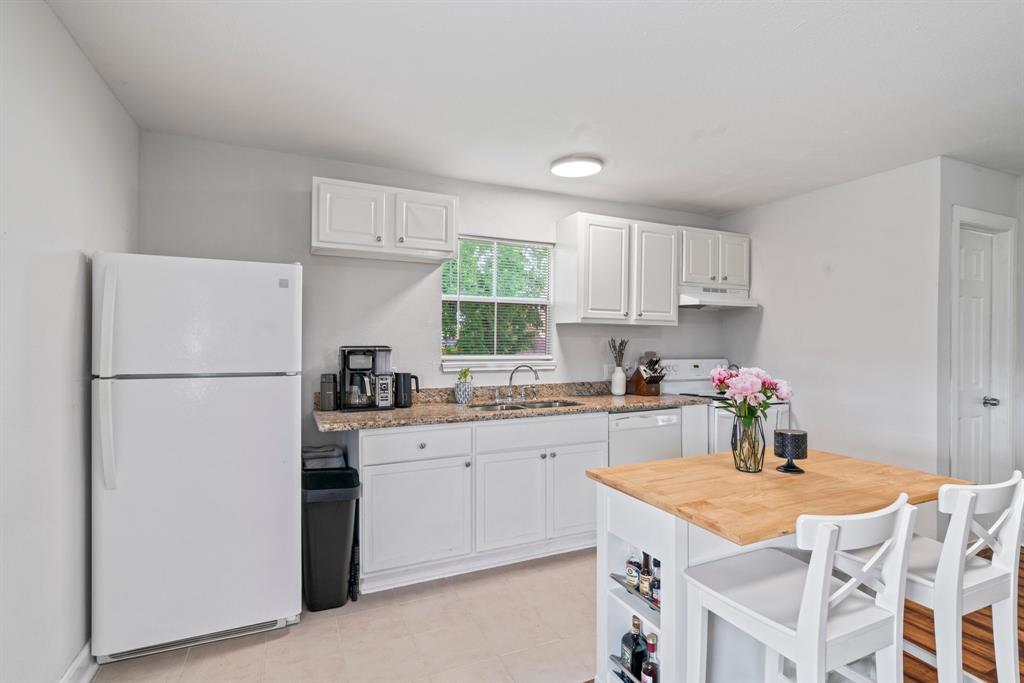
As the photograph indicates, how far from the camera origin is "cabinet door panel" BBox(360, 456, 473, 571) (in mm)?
2771

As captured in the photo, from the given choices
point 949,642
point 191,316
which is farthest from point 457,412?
point 949,642

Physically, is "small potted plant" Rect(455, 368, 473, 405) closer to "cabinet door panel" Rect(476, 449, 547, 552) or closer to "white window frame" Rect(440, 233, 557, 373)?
"white window frame" Rect(440, 233, 557, 373)

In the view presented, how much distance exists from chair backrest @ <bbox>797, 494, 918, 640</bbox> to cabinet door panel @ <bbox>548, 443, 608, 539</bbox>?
1893 mm

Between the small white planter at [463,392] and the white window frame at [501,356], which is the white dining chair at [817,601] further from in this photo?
the white window frame at [501,356]

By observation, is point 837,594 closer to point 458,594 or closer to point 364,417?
point 458,594

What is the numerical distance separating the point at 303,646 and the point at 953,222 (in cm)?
437

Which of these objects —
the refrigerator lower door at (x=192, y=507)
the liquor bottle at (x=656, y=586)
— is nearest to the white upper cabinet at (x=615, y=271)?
the refrigerator lower door at (x=192, y=507)

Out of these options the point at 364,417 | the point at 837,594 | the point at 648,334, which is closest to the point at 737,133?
the point at 648,334

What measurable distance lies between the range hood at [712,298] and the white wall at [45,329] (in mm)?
3752

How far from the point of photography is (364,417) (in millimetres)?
2836

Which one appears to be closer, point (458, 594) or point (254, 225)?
point (458, 594)

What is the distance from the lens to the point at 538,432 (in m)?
3.21

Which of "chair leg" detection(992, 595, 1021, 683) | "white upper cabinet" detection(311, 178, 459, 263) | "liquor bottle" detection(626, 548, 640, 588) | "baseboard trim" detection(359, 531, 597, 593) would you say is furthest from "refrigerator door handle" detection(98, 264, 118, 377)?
"chair leg" detection(992, 595, 1021, 683)

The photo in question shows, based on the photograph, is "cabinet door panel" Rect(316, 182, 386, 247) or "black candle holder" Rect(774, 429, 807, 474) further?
"cabinet door panel" Rect(316, 182, 386, 247)
